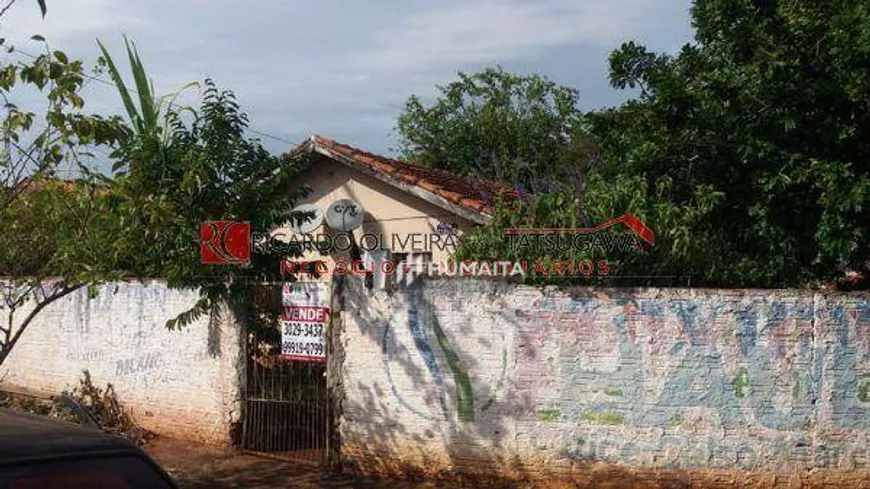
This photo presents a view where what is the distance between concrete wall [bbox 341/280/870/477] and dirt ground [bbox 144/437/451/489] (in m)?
0.32

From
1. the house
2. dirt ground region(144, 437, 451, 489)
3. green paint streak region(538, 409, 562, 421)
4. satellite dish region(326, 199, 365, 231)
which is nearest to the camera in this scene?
green paint streak region(538, 409, 562, 421)

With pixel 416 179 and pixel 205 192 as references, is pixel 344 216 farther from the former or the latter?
pixel 205 192

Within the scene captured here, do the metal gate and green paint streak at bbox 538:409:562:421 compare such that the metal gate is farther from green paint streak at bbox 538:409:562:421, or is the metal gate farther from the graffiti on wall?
green paint streak at bbox 538:409:562:421

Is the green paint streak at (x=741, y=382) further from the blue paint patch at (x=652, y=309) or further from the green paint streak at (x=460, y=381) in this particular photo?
the green paint streak at (x=460, y=381)

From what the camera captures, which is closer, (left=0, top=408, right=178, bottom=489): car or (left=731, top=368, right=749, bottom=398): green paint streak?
(left=0, top=408, right=178, bottom=489): car

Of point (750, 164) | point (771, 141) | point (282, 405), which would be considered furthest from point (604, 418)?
point (282, 405)

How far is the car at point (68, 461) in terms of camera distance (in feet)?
9.26

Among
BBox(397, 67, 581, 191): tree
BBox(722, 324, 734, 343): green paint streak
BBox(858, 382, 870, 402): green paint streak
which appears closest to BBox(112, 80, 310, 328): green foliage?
BBox(722, 324, 734, 343): green paint streak

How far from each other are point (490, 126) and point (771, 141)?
1695cm

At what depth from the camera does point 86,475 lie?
117 inches

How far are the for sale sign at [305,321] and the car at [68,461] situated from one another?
16.7 ft

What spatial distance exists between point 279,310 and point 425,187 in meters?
3.98

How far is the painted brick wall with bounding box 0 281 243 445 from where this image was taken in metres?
9.27

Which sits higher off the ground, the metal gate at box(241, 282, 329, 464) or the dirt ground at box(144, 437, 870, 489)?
the metal gate at box(241, 282, 329, 464)
